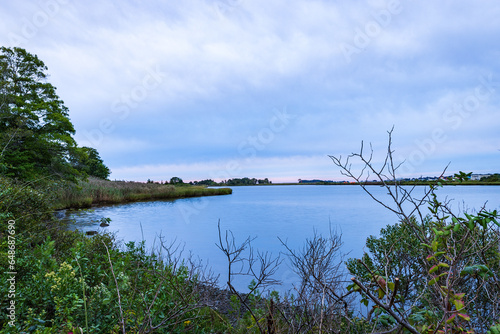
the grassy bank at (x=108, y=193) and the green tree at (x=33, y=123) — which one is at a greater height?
the green tree at (x=33, y=123)

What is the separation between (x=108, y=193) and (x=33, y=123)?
44.1 ft

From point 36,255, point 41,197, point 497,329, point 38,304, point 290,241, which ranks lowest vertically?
point 290,241

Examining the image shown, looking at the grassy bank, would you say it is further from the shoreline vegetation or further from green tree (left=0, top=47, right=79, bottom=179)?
the shoreline vegetation

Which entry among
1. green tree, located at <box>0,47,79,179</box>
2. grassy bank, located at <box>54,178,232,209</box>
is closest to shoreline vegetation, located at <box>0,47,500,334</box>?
green tree, located at <box>0,47,79,179</box>

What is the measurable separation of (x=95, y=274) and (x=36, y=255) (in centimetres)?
90

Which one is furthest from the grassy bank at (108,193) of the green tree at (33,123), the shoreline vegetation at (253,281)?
the shoreline vegetation at (253,281)

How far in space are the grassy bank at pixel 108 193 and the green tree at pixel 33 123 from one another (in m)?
1.68

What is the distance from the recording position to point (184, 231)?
53.4 feet

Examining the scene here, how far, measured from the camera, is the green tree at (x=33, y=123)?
14586mm

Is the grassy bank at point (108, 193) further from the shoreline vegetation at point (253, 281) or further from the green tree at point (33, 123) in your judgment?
the shoreline vegetation at point (253, 281)

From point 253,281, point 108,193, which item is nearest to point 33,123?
point 108,193

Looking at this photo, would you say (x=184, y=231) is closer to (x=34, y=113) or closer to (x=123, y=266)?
(x=34, y=113)

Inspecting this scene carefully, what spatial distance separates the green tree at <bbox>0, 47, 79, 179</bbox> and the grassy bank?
1679mm

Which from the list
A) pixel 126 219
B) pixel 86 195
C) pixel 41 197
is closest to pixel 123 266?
pixel 41 197
